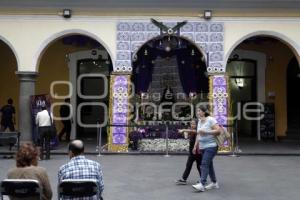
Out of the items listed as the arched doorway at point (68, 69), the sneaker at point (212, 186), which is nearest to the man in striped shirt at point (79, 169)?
the sneaker at point (212, 186)

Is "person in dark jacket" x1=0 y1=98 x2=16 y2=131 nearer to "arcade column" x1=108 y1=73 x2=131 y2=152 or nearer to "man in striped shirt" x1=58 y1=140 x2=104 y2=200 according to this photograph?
"arcade column" x1=108 y1=73 x2=131 y2=152

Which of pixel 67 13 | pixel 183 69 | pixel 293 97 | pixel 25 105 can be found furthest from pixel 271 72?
pixel 25 105

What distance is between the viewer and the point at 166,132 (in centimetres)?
1516

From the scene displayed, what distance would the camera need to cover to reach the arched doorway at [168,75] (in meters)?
16.6

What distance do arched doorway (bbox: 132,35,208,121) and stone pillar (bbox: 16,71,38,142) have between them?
3240mm

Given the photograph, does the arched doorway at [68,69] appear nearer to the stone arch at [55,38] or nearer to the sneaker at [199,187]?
the stone arch at [55,38]

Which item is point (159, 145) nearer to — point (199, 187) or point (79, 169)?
point (199, 187)

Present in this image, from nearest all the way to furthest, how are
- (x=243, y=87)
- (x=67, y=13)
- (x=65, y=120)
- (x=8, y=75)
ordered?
(x=67, y=13) < (x=65, y=120) < (x=8, y=75) < (x=243, y=87)

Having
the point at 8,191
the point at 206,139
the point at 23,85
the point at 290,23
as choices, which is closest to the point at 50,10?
the point at 23,85

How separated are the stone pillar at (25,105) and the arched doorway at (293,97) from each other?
939 cm

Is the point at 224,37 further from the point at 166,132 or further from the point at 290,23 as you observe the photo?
the point at 166,132

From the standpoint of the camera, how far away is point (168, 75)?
17.6m

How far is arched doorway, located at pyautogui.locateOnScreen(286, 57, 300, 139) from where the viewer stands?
19.6 meters

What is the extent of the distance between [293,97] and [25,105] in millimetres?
10175
